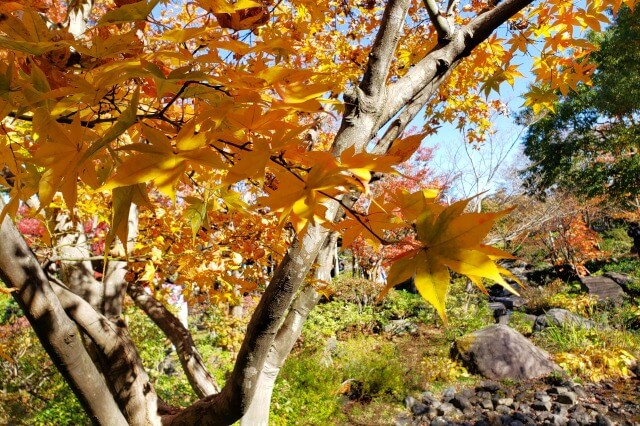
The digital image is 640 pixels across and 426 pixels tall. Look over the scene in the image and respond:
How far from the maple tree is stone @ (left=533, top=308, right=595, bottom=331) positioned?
691 centimetres

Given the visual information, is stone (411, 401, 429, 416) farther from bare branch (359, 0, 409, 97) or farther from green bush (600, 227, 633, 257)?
green bush (600, 227, 633, 257)

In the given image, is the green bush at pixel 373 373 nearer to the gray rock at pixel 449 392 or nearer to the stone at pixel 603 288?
the gray rock at pixel 449 392

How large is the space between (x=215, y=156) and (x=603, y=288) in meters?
12.6

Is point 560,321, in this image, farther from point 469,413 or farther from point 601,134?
point 601,134

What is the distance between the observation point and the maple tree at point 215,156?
18.2 inches

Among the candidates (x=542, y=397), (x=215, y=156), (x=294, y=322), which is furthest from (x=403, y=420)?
(x=215, y=156)

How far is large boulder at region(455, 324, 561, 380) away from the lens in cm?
633

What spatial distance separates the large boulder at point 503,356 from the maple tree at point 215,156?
16.4ft

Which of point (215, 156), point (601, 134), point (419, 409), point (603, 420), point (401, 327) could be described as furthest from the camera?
point (601, 134)

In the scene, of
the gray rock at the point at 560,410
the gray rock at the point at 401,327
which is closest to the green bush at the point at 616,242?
the gray rock at the point at 401,327

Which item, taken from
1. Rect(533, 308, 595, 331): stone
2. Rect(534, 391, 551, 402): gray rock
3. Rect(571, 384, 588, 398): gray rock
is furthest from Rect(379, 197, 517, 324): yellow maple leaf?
Rect(533, 308, 595, 331): stone

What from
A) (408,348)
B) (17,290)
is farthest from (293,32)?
(408,348)

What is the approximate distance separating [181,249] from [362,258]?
1053cm

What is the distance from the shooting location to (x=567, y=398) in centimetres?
548
